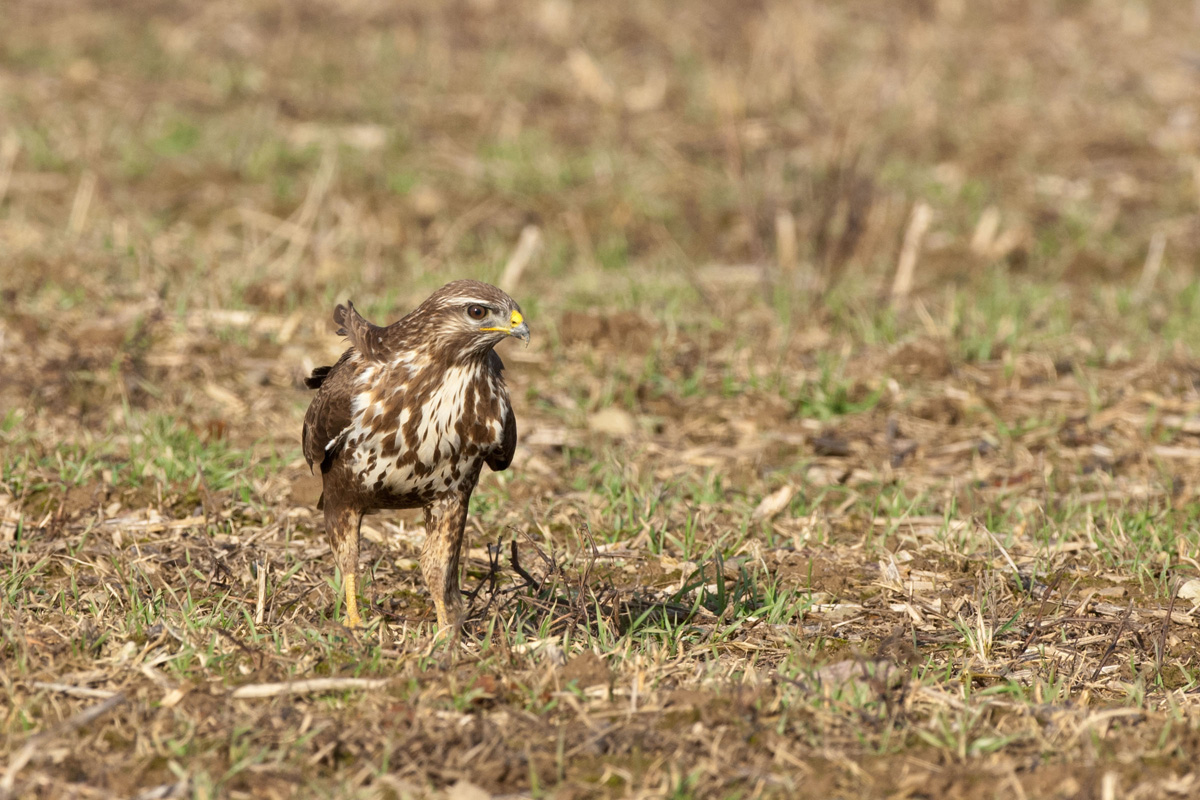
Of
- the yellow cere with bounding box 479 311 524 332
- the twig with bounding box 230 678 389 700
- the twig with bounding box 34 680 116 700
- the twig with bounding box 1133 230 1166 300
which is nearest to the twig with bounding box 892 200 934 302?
the twig with bounding box 1133 230 1166 300

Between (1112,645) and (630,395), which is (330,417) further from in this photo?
(630,395)

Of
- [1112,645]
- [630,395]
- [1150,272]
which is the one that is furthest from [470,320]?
[1150,272]

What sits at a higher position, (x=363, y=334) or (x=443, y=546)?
(x=363, y=334)

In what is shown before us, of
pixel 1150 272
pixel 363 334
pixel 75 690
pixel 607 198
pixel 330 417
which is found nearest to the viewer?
pixel 75 690

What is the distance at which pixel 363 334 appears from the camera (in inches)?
200

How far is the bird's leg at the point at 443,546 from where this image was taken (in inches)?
199

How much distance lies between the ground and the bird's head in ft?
2.77

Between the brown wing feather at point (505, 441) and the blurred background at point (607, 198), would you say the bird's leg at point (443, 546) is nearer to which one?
the brown wing feather at point (505, 441)

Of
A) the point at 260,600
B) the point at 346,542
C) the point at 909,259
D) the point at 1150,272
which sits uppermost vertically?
the point at 346,542

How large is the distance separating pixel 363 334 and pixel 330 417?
0.32 meters

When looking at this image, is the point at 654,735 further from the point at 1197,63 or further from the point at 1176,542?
the point at 1197,63

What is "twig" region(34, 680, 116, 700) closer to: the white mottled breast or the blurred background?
the white mottled breast

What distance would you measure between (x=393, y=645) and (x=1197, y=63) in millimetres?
11989

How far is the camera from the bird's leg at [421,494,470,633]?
5059mm
